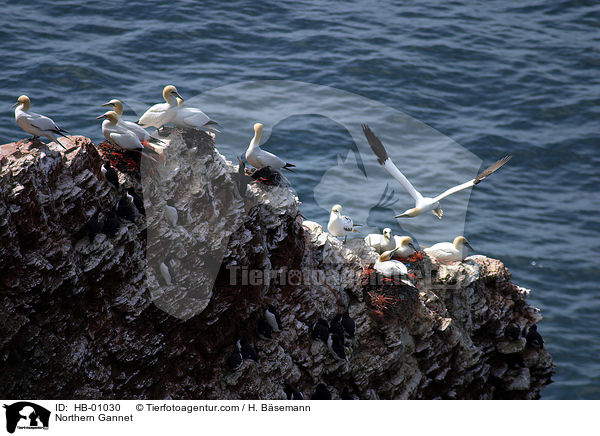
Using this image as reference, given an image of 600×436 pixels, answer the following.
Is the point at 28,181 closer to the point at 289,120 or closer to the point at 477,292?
the point at 477,292

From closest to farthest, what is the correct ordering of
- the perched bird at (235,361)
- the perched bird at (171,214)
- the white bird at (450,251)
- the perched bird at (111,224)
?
the perched bird at (111,224)
the perched bird at (171,214)
the perched bird at (235,361)
the white bird at (450,251)

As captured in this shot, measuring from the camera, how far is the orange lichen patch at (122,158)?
8.82 m

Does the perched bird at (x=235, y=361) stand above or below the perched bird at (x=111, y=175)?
below

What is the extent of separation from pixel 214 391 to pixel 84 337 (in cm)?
190

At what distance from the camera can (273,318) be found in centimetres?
941

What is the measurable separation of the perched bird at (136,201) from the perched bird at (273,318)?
221cm

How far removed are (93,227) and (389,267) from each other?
4566 millimetres

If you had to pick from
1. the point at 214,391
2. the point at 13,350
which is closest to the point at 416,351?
the point at 214,391

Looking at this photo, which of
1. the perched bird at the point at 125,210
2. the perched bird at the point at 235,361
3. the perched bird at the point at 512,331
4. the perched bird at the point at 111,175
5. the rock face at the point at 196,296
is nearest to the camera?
the rock face at the point at 196,296

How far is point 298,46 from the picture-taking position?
82.0 feet

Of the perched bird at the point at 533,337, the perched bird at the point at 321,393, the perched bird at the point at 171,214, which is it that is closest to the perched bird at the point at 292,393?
the perched bird at the point at 321,393

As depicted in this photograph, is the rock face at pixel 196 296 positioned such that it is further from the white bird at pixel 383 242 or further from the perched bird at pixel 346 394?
the white bird at pixel 383 242

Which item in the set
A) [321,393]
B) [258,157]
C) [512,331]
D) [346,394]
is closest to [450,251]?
[512,331]

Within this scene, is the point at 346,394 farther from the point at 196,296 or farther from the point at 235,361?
the point at 196,296
